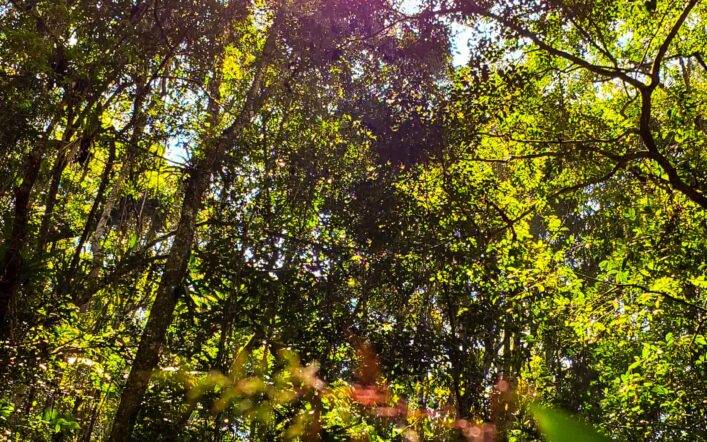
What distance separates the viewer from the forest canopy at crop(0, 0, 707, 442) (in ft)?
19.0

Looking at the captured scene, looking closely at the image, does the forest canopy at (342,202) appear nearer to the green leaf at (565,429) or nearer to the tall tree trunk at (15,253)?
the tall tree trunk at (15,253)

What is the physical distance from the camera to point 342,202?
8.53m

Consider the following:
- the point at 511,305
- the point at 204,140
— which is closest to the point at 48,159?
the point at 204,140

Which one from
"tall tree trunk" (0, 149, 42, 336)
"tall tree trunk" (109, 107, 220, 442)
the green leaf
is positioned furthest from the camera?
"tall tree trunk" (109, 107, 220, 442)

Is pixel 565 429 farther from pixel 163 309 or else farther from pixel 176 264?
pixel 176 264

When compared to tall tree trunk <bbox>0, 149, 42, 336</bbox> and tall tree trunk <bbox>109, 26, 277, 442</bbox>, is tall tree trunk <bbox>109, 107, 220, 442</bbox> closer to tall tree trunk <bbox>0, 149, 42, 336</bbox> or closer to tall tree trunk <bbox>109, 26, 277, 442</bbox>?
tall tree trunk <bbox>109, 26, 277, 442</bbox>

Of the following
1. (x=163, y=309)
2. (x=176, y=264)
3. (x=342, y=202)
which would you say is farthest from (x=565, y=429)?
(x=342, y=202)

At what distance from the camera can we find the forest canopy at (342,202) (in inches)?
227

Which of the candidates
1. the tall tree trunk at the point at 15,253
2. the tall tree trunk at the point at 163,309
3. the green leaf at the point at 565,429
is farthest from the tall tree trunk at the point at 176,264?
the green leaf at the point at 565,429

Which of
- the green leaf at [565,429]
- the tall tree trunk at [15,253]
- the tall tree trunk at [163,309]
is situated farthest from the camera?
the tall tree trunk at [163,309]

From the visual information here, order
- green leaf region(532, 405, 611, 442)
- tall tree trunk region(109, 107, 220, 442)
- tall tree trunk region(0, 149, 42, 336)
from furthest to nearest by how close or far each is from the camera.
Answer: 1. tall tree trunk region(109, 107, 220, 442)
2. tall tree trunk region(0, 149, 42, 336)
3. green leaf region(532, 405, 611, 442)

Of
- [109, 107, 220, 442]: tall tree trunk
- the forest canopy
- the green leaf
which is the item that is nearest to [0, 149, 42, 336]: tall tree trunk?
the forest canopy

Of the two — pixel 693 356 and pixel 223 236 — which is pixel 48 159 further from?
pixel 693 356

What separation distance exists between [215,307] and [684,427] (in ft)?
24.9
